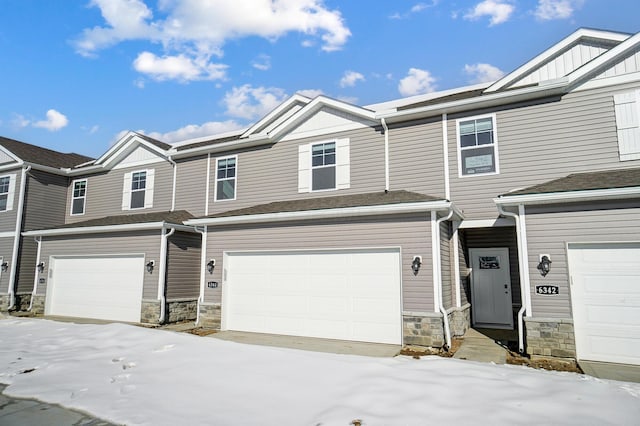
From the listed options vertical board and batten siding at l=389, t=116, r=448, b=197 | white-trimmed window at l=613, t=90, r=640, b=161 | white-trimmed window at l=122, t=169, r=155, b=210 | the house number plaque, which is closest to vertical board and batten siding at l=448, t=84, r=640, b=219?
white-trimmed window at l=613, t=90, r=640, b=161

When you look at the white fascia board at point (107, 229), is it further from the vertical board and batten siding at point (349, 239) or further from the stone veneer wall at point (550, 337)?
the stone veneer wall at point (550, 337)

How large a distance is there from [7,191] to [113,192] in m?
4.50

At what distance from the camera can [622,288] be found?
685 centimetres

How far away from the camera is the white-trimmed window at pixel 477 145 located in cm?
961

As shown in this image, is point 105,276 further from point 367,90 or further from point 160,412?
point 367,90

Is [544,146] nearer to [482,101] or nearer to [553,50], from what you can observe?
[482,101]

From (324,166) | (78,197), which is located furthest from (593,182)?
(78,197)

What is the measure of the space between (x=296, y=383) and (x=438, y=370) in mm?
2181

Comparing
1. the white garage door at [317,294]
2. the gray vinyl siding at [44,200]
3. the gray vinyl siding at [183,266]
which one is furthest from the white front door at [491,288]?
the gray vinyl siding at [44,200]

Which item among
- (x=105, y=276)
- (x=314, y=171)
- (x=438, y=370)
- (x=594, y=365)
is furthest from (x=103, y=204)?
(x=594, y=365)

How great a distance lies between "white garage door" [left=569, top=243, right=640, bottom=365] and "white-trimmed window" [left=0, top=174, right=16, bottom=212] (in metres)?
18.8

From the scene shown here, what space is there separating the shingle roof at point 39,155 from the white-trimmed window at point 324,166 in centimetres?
1128

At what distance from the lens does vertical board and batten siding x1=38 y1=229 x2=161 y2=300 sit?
11641mm

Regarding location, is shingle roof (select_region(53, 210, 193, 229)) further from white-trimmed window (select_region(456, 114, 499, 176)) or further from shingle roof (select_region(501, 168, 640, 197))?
shingle roof (select_region(501, 168, 640, 197))
